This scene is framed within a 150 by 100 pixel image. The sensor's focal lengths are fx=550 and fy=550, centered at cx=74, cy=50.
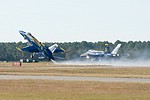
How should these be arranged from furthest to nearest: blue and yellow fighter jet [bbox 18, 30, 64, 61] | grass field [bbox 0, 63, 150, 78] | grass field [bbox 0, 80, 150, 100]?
blue and yellow fighter jet [bbox 18, 30, 64, 61]
grass field [bbox 0, 63, 150, 78]
grass field [bbox 0, 80, 150, 100]

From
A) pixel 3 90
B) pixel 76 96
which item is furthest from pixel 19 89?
pixel 76 96

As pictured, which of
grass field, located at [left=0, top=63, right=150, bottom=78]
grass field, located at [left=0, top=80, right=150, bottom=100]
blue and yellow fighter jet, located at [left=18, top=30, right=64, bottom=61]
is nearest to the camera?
grass field, located at [left=0, top=80, right=150, bottom=100]

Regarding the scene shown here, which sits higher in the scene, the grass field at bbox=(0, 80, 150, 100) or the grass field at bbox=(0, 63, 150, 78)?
the grass field at bbox=(0, 63, 150, 78)

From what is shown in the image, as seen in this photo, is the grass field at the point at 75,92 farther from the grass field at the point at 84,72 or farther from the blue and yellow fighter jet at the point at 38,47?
the blue and yellow fighter jet at the point at 38,47

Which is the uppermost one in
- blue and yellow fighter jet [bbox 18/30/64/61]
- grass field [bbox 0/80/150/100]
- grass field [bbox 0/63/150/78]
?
blue and yellow fighter jet [bbox 18/30/64/61]

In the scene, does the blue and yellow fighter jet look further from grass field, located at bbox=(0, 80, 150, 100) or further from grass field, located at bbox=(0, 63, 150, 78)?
grass field, located at bbox=(0, 80, 150, 100)

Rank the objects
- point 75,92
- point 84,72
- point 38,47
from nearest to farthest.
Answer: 1. point 75,92
2. point 84,72
3. point 38,47

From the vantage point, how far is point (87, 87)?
5244cm

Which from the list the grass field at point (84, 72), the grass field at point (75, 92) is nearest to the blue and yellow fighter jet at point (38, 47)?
the grass field at point (84, 72)

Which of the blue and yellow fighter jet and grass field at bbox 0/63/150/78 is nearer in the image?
grass field at bbox 0/63/150/78

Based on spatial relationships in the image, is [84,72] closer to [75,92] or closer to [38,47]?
[75,92]

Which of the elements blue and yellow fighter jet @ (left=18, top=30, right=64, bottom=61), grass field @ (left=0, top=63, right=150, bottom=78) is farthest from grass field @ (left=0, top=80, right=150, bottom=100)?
blue and yellow fighter jet @ (left=18, top=30, right=64, bottom=61)

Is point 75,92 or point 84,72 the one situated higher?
point 84,72

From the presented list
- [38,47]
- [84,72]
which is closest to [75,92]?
[84,72]
